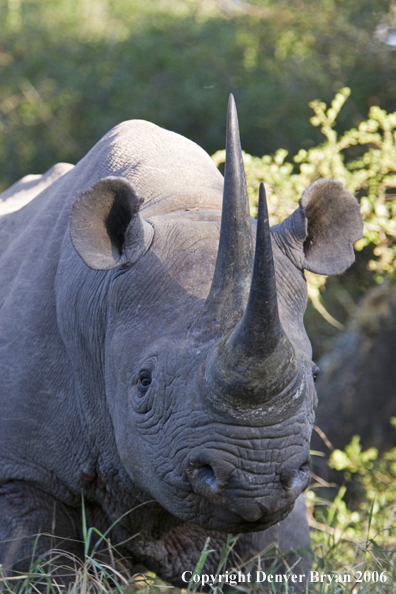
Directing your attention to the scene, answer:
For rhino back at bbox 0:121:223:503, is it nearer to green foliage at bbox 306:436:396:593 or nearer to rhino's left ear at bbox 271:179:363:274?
rhino's left ear at bbox 271:179:363:274

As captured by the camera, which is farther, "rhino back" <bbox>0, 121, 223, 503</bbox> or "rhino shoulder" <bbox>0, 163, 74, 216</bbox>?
"rhino shoulder" <bbox>0, 163, 74, 216</bbox>

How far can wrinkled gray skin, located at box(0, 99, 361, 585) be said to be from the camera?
273 centimetres

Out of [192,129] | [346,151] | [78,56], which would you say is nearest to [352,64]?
[346,151]

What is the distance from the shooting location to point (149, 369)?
9.91 ft

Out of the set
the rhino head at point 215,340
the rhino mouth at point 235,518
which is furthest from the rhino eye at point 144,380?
the rhino mouth at point 235,518

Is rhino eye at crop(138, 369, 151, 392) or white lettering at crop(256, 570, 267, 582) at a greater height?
rhino eye at crop(138, 369, 151, 392)

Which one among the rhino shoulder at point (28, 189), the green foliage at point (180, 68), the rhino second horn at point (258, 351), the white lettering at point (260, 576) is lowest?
the green foliage at point (180, 68)

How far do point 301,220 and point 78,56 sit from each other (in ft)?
41.4

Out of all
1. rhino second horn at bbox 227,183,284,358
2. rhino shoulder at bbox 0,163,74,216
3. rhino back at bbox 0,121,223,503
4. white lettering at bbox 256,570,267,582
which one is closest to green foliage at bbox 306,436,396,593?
white lettering at bbox 256,570,267,582

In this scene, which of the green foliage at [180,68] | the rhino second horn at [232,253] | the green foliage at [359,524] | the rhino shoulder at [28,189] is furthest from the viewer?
the green foliage at [180,68]

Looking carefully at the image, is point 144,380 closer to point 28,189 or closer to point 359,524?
point 28,189

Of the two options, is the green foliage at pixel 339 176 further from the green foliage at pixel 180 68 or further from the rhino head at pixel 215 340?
the green foliage at pixel 180 68

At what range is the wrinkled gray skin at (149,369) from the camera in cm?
273

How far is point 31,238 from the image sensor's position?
4.13 metres
